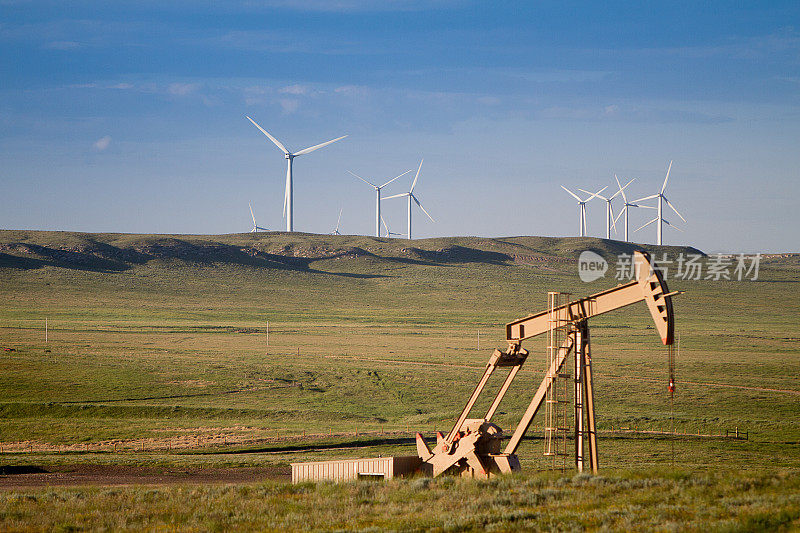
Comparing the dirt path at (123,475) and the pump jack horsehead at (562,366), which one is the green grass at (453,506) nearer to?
the pump jack horsehead at (562,366)

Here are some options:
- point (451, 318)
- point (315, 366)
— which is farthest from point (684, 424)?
point (451, 318)

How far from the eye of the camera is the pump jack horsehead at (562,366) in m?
15.7

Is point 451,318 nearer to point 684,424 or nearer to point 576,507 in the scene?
point 684,424

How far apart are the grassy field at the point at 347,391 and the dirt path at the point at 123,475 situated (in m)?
1.44

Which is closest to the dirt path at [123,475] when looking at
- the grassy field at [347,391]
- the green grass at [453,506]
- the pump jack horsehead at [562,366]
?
the grassy field at [347,391]

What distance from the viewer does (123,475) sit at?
2488 centimetres

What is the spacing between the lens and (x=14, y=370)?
1924 inches

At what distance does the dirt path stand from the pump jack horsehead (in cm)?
713

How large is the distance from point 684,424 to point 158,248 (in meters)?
138

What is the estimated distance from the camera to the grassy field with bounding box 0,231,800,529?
15.6 m

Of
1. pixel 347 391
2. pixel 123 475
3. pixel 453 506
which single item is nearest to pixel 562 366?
pixel 453 506

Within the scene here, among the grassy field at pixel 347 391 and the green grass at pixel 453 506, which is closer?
the green grass at pixel 453 506

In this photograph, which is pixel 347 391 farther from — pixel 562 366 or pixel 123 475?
pixel 562 366

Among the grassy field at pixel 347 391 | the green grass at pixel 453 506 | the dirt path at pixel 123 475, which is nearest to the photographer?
the green grass at pixel 453 506
